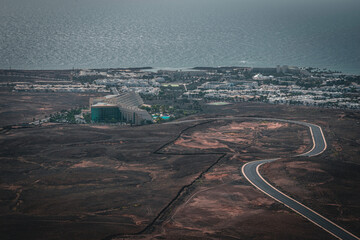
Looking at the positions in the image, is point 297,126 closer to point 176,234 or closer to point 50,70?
point 176,234

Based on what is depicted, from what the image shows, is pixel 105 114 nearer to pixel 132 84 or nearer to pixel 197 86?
pixel 132 84

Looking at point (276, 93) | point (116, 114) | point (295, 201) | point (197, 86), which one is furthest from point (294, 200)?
point (197, 86)

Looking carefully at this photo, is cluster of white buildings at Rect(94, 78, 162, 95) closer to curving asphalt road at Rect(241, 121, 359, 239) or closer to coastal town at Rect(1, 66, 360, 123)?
coastal town at Rect(1, 66, 360, 123)

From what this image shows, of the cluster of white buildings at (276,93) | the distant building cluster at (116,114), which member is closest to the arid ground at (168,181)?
the distant building cluster at (116,114)

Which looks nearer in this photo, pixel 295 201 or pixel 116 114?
pixel 295 201

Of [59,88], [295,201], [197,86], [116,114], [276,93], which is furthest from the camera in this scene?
[197,86]

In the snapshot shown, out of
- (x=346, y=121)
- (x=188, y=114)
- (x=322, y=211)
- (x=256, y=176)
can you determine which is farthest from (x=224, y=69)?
(x=322, y=211)
